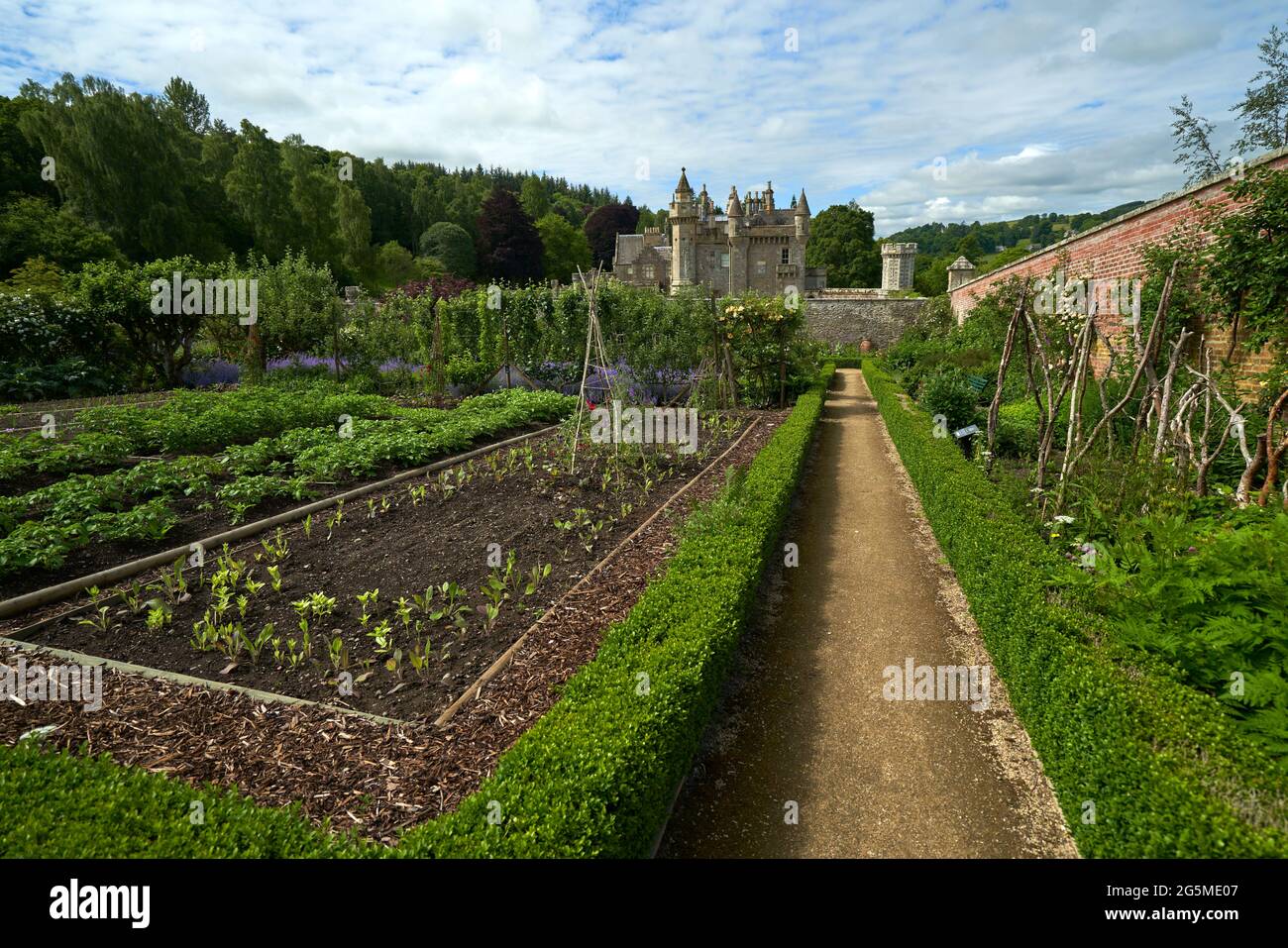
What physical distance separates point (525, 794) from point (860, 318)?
110 ft

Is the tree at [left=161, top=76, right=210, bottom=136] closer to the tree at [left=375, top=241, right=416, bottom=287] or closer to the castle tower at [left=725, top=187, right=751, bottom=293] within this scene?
the tree at [left=375, top=241, right=416, bottom=287]

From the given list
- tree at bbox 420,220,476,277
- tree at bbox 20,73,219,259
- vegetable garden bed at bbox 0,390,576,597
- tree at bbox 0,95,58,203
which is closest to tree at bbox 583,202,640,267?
tree at bbox 420,220,476,277

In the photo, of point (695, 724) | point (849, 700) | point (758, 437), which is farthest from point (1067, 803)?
point (758, 437)

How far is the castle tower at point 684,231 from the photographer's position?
1912 inches

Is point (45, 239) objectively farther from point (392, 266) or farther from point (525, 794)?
point (525, 794)

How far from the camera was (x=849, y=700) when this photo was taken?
4.08m

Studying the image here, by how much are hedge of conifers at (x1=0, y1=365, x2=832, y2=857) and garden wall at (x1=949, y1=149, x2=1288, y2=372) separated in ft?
20.5

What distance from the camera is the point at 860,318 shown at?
107 ft

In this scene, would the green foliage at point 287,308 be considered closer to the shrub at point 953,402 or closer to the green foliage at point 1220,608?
the shrub at point 953,402

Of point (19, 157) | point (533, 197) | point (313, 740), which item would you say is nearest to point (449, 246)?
point (19, 157)

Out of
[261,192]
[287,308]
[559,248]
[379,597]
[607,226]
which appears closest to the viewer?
[379,597]

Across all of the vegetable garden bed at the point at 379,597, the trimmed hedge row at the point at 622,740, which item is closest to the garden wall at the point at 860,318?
the vegetable garden bed at the point at 379,597

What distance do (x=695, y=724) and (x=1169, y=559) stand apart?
9.21 feet

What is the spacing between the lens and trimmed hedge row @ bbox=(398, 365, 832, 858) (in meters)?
2.26
